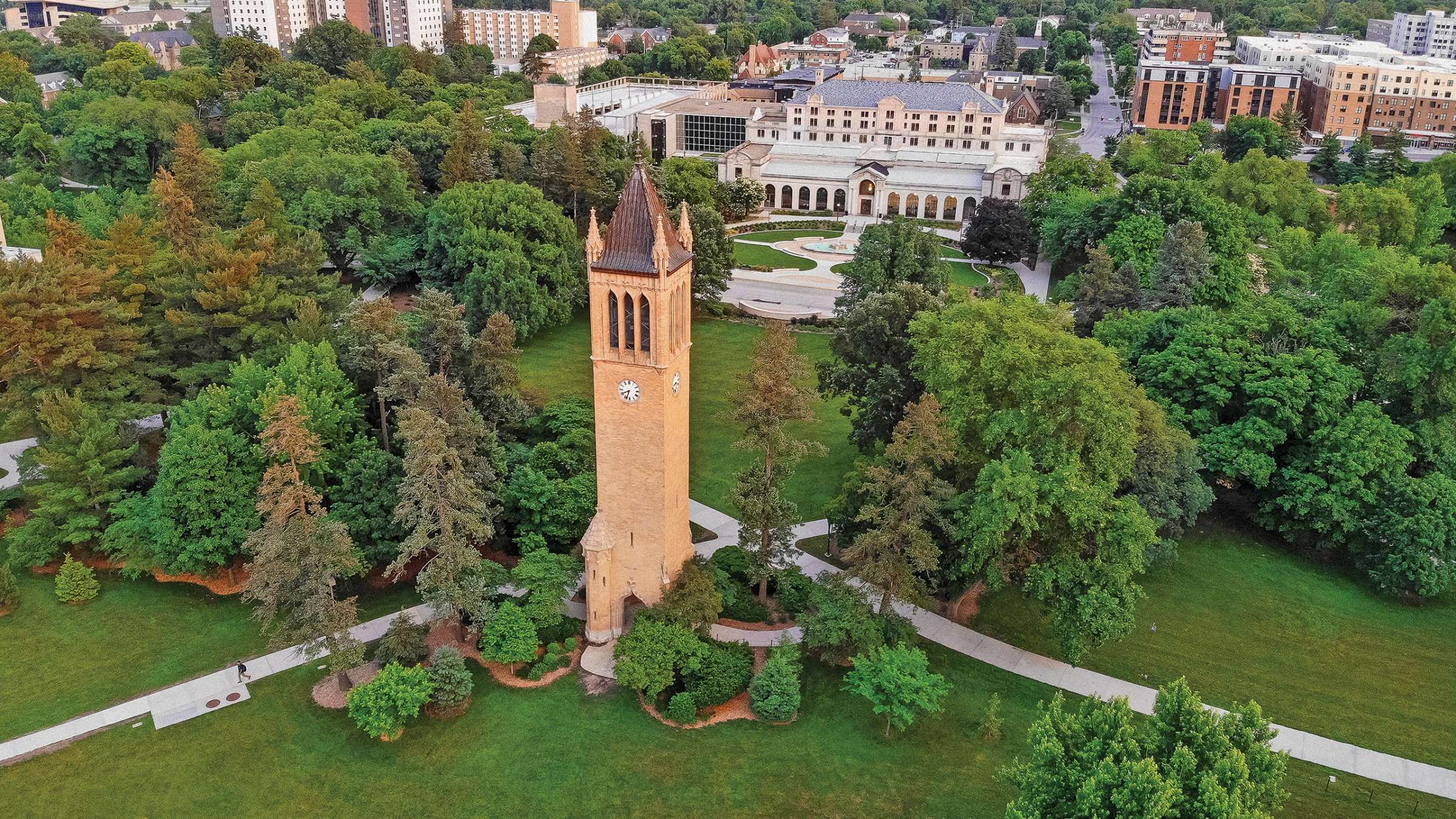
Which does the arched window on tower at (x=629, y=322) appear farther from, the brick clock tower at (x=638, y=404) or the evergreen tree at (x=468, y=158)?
the evergreen tree at (x=468, y=158)

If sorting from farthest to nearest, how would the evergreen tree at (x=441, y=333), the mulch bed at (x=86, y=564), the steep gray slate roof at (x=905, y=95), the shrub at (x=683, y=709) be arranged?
the steep gray slate roof at (x=905, y=95) → the evergreen tree at (x=441, y=333) → the mulch bed at (x=86, y=564) → the shrub at (x=683, y=709)

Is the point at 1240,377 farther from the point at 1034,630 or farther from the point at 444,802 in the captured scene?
the point at 444,802

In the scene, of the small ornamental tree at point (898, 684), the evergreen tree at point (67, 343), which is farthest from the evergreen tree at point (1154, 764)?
the evergreen tree at point (67, 343)

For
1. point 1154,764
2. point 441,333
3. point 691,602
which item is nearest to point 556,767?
point 691,602

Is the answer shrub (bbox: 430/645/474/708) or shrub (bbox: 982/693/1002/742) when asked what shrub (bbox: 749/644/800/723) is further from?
shrub (bbox: 430/645/474/708)

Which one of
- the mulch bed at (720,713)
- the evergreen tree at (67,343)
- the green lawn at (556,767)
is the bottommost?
the green lawn at (556,767)

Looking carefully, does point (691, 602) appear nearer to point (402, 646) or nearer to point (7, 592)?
point (402, 646)

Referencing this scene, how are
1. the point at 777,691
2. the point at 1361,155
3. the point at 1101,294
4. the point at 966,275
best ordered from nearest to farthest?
1. the point at 777,691
2. the point at 1101,294
3. the point at 966,275
4. the point at 1361,155
